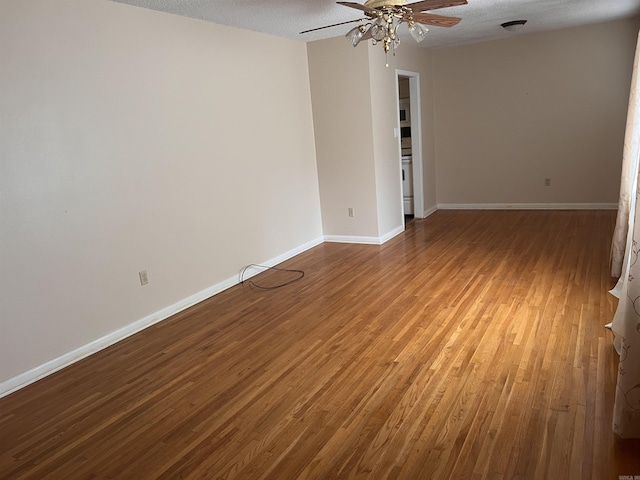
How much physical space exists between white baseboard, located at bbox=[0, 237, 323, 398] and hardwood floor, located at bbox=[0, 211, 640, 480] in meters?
0.08

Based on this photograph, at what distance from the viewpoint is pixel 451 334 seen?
3150mm

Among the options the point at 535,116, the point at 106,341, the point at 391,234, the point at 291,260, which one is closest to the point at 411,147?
the point at 391,234

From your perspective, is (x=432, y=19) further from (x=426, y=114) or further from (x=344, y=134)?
(x=426, y=114)

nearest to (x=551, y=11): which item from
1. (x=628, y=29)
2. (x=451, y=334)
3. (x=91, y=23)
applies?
(x=628, y=29)

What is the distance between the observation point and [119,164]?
3.47 m

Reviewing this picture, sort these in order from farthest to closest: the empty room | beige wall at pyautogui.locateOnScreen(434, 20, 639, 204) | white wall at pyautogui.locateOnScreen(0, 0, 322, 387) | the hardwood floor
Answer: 1. beige wall at pyautogui.locateOnScreen(434, 20, 639, 204)
2. white wall at pyautogui.locateOnScreen(0, 0, 322, 387)
3. the empty room
4. the hardwood floor

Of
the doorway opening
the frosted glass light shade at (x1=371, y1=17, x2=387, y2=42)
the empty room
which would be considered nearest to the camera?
the empty room

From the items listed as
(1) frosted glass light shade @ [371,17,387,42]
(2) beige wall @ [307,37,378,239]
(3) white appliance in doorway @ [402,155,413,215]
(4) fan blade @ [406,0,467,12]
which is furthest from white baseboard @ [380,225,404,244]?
(4) fan blade @ [406,0,467,12]

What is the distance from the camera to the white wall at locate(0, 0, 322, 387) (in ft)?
9.56

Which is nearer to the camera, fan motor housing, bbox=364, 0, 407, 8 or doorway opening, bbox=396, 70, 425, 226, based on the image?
fan motor housing, bbox=364, 0, 407, 8

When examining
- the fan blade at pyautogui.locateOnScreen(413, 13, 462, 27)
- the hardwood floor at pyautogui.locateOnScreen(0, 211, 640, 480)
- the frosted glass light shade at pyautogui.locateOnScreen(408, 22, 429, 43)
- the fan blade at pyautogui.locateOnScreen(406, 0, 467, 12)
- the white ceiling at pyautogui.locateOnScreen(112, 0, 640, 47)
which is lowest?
the hardwood floor at pyautogui.locateOnScreen(0, 211, 640, 480)

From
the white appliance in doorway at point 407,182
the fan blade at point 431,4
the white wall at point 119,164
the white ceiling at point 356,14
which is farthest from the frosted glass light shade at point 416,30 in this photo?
the white appliance in doorway at point 407,182

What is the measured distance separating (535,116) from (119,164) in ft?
17.9

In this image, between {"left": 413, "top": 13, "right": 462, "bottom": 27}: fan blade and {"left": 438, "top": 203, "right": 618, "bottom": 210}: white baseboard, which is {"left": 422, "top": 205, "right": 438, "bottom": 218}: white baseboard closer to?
{"left": 438, "top": 203, "right": 618, "bottom": 210}: white baseboard
